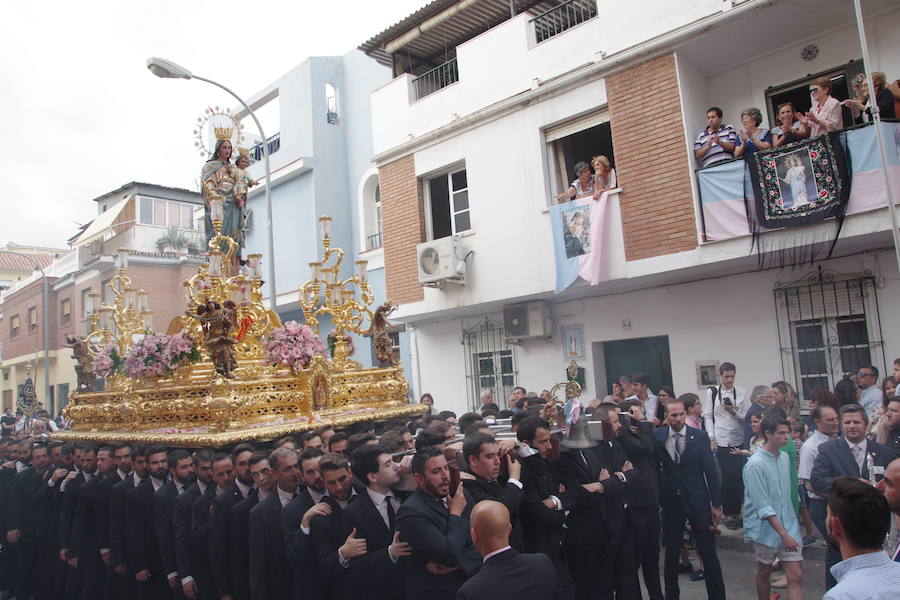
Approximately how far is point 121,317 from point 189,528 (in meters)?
4.97

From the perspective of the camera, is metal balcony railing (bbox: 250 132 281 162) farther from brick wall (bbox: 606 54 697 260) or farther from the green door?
the green door

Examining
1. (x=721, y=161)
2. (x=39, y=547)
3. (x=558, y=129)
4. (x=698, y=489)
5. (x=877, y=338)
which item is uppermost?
(x=558, y=129)

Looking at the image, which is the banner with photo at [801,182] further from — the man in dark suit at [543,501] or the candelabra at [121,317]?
the candelabra at [121,317]

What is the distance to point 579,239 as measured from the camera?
394 inches

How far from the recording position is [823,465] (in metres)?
4.86

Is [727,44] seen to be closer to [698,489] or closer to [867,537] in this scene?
[698,489]

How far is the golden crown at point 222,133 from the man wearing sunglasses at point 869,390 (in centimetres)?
781

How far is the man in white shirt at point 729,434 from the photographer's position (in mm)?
7547

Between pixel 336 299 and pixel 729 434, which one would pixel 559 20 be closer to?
pixel 336 299

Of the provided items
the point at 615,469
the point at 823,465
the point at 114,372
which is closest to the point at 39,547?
the point at 114,372

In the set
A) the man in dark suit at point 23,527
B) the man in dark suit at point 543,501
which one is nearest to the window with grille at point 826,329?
A: the man in dark suit at point 543,501

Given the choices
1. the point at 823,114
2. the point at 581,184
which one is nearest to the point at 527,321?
the point at 581,184

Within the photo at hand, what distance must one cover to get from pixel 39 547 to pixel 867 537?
8.15m

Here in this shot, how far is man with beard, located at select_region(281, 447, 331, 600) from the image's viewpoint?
3932mm
